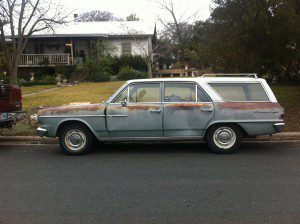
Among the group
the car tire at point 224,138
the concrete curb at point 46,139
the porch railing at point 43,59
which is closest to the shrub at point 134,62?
the porch railing at point 43,59

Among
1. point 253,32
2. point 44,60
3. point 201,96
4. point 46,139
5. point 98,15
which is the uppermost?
point 98,15

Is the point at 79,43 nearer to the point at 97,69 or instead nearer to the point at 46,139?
the point at 97,69

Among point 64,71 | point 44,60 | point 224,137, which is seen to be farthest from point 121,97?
point 44,60

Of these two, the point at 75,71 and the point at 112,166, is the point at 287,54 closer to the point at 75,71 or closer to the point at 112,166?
the point at 112,166

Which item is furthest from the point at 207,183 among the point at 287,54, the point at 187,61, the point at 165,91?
the point at 187,61

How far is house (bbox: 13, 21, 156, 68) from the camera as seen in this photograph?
33.8 metres

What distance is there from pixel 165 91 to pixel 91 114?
154 centimetres

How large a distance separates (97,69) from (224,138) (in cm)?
2413

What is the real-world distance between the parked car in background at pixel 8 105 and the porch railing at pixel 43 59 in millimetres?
23666

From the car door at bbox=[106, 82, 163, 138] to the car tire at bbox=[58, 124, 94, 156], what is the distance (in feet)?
1.66

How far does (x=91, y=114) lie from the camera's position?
8.29 metres

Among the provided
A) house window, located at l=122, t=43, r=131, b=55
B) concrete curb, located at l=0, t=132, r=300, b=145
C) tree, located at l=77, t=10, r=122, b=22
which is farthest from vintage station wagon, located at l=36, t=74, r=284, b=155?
tree, located at l=77, t=10, r=122, b=22

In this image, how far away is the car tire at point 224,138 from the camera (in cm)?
821

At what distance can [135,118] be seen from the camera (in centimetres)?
827
